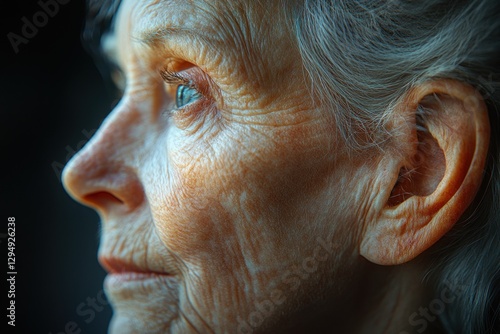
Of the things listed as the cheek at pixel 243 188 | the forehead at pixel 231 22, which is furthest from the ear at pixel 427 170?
the forehead at pixel 231 22

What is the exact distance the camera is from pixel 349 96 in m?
0.75

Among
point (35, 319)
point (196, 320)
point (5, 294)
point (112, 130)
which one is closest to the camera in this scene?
point (196, 320)

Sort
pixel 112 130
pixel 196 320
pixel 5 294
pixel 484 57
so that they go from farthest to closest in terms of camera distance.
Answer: pixel 5 294, pixel 112 130, pixel 196 320, pixel 484 57

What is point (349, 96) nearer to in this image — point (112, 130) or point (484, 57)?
point (484, 57)

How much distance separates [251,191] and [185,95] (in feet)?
0.73

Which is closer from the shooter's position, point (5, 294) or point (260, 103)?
point (260, 103)

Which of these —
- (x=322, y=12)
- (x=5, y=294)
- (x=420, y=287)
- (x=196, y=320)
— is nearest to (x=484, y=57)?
(x=322, y=12)

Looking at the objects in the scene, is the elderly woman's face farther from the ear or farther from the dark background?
the dark background

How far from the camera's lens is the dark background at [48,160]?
1344mm

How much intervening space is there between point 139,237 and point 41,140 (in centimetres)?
75

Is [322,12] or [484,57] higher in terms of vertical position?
[322,12]

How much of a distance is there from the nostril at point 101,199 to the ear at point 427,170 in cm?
47

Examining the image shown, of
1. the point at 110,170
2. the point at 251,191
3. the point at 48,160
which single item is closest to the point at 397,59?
the point at 251,191

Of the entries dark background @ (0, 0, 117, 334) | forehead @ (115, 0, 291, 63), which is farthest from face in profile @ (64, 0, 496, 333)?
dark background @ (0, 0, 117, 334)
